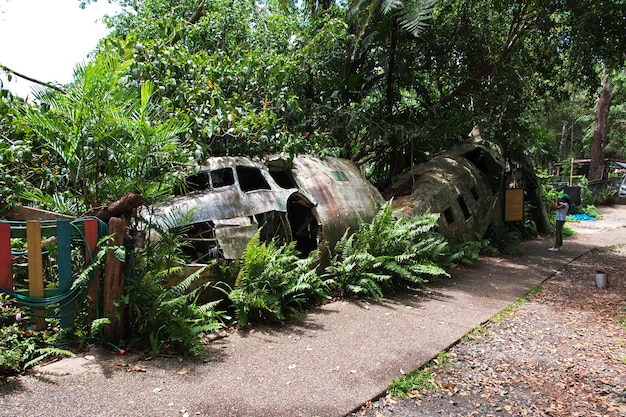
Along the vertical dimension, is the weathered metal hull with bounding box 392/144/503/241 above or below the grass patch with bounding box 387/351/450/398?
above

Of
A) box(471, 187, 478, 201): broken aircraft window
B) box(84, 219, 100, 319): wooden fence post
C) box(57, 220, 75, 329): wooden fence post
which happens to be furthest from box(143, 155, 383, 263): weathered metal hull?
box(471, 187, 478, 201): broken aircraft window

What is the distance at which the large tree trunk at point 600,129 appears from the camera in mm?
26844

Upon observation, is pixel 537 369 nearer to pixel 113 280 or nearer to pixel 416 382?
pixel 416 382

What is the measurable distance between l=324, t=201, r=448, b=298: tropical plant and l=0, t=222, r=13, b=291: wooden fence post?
4.62m

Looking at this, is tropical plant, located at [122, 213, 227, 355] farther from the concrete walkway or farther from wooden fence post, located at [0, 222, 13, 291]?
wooden fence post, located at [0, 222, 13, 291]

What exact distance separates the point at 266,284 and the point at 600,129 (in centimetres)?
2835

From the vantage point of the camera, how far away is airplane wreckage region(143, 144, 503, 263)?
21.2ft

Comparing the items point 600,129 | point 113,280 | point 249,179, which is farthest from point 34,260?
point 600,129

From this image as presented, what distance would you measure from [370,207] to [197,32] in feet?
19.6

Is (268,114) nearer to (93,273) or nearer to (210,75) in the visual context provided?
(210,75)

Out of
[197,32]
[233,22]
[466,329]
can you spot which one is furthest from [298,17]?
[466,329]

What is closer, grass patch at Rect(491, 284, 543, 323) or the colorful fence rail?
the colorful fence rail

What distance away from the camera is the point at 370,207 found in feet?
31.6

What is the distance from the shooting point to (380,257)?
830 centimetres
